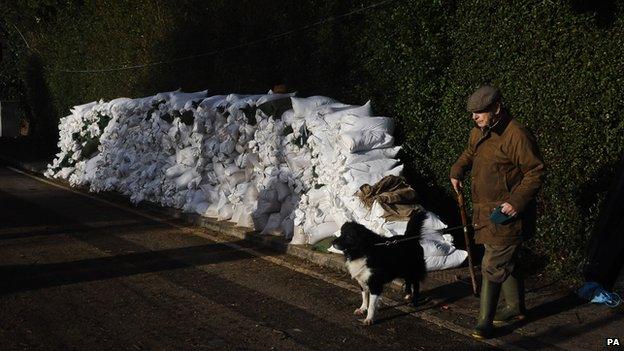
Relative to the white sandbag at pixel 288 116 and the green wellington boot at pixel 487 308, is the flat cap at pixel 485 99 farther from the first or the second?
the white sandbag at pixel 288 116

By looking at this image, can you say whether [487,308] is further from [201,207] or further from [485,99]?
[201,207]

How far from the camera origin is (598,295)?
7031mm

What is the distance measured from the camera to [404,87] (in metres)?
9.84

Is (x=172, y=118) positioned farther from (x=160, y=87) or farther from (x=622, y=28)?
(x=622, y=28)

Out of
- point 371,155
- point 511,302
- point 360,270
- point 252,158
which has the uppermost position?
point 371,155

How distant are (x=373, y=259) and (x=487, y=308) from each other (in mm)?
1005

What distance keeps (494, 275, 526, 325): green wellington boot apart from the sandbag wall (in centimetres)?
177

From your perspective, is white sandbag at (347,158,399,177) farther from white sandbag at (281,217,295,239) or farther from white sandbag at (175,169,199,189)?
white sandbag at (175,169,199,189)

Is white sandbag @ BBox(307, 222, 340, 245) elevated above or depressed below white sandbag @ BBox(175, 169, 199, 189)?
below

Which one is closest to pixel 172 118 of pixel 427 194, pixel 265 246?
pixel 265 246

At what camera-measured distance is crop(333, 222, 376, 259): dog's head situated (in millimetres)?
6473

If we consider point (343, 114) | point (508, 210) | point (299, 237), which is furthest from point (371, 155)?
point (508, 210)

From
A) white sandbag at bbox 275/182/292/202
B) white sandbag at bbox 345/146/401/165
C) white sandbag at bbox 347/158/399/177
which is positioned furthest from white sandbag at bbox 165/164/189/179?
white sandbag at bbox 347/158/399/177

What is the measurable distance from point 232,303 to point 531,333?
2.62m
